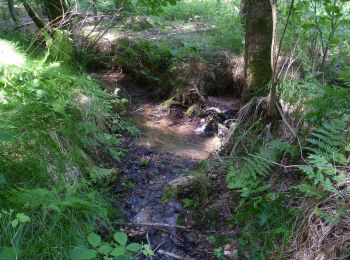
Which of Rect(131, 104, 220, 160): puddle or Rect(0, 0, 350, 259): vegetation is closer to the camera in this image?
Rect(0, 0, 350, 259): vegetation

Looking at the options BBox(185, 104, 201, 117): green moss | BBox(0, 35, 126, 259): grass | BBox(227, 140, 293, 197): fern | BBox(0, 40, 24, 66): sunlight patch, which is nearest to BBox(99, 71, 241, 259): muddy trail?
BBox(185, 104, 201, 117): green moss

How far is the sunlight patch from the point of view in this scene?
466cm

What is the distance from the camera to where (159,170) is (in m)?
4.48

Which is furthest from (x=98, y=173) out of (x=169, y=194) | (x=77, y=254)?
(x=77, y=254)

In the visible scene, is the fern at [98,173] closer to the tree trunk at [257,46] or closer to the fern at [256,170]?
the fern at [256,170]

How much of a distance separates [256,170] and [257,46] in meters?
1.77

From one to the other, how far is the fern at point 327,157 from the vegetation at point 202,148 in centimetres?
1

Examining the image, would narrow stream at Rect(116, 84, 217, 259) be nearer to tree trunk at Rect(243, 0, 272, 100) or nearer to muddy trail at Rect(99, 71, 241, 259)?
muddy trail at Rect(99, 71, 241, 259)

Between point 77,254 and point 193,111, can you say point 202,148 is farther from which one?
point 77,254

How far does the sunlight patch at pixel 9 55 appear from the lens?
15.3 ft

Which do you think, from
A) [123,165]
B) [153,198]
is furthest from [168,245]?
[123,165]

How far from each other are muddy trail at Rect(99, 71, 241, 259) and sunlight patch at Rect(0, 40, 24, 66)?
73.1 inches

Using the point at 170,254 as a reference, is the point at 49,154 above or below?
above

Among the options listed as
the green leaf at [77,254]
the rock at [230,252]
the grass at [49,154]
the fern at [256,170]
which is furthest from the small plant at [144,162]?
the green leaf at [77,254]
